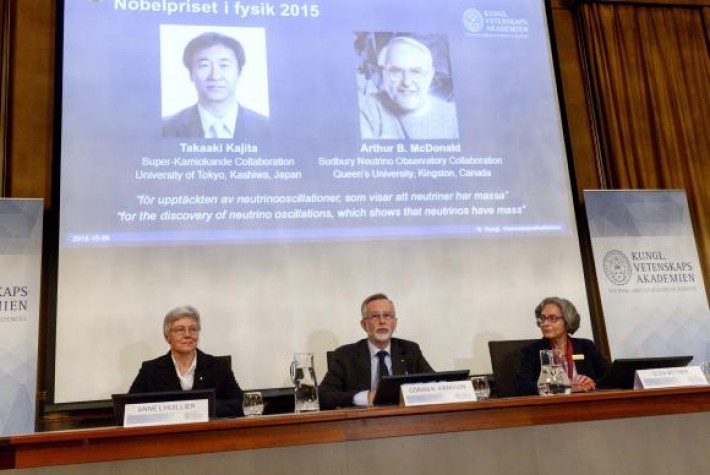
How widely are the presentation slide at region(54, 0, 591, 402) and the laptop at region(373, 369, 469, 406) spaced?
68.5 inches

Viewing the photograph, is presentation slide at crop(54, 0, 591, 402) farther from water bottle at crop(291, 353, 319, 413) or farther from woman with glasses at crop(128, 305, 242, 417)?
water bottle at crop(291, 353, 319, 413)

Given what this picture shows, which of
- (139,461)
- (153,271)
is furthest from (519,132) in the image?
(139,461)

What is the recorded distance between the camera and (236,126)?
421 cm

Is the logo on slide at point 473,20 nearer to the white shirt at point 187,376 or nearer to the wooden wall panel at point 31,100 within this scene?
the wooden wall panel at point 31,100

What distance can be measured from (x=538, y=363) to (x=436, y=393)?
1363 mm

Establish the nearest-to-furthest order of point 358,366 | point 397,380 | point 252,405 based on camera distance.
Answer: point 397,380
point 252,405
point 358,366

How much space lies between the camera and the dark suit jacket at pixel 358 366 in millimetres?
3486

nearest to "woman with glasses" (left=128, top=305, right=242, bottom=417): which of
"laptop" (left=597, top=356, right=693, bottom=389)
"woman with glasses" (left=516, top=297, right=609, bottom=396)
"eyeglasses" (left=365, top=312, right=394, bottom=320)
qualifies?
"eyeglasses" (left=365, top=312, right=394, bottom=320)

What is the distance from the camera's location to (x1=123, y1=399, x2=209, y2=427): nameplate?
6.51ft

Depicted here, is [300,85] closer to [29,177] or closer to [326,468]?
[29,177]

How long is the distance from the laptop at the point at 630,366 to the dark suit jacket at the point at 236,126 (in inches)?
93.9

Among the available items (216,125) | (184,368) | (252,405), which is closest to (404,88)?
(216,125)

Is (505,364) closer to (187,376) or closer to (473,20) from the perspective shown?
(187,376)

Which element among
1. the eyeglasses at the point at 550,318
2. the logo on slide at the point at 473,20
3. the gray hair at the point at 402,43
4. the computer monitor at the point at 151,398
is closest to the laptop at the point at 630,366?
the eyeglasses at the point at 550,318
